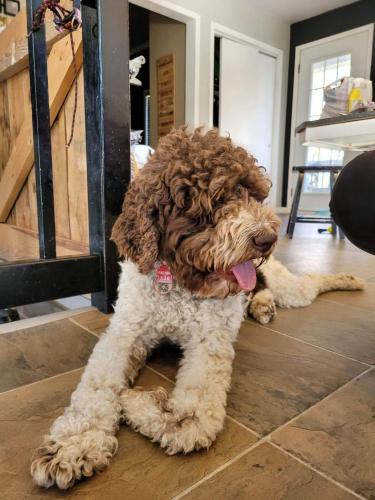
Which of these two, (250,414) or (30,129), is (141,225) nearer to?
(250,414)

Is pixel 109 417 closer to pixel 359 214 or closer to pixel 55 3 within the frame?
pixel 359 214

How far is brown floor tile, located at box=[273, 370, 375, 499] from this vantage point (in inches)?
35.5

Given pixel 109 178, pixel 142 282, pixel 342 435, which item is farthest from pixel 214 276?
pixel 109 178

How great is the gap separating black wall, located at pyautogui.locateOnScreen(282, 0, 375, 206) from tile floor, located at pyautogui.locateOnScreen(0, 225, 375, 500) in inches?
287

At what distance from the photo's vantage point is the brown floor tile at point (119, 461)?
84 centimetres

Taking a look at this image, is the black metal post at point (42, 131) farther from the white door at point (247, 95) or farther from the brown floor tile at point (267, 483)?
the white door at point (247, 95)

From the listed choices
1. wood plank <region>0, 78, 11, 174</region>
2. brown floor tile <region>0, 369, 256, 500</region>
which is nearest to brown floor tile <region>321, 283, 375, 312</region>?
brown floor tile <region>0, 369, 256, 500</region>

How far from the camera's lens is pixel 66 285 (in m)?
1.86

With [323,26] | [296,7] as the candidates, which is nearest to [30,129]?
[296,7]

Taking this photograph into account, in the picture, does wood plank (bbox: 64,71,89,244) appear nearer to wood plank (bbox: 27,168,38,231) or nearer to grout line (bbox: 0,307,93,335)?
grout line (bbox: 0,307,93,335)

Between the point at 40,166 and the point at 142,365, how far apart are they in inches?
41.0

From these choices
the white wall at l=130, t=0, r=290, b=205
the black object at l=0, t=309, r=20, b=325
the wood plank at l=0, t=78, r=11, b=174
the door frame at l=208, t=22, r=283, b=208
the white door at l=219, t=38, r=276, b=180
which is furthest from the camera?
the white door at l=219, t=38, r=276, b=180

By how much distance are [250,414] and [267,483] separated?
0.86 ft

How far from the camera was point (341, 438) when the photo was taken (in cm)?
102
